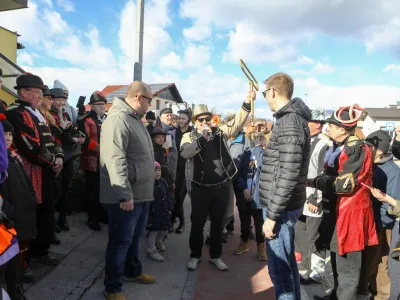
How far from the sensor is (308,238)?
13.4ft

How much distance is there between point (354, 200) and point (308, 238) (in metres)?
1.34

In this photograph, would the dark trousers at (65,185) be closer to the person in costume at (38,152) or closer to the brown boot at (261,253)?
the person in costume at (38,152)

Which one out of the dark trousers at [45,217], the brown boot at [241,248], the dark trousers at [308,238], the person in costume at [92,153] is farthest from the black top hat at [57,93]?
the dark trousers at [308,238]

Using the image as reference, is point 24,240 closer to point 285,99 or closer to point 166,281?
point 166,281

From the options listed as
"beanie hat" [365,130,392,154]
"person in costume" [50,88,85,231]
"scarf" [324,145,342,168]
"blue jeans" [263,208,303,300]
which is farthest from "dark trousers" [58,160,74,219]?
"beanie hat" [365,130,392,154]

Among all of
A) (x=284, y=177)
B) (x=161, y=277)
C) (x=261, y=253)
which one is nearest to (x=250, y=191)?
(x=261, y=253)

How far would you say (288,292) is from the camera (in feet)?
8.82

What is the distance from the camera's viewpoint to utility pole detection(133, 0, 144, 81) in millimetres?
4934

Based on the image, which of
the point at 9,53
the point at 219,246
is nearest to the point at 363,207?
the point at 219,246

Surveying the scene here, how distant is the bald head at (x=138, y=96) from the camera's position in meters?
3.23

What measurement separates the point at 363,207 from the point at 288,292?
1.04 metres

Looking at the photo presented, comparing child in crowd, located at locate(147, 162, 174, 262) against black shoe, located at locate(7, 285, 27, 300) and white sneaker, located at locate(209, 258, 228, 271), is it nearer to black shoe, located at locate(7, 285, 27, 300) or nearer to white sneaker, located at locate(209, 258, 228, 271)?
white sneaker, located at locate(209, 258, 228, 271)

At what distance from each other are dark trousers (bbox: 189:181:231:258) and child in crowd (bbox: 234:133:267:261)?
551mm

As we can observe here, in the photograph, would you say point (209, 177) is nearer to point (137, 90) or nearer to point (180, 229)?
point (137, 90)
